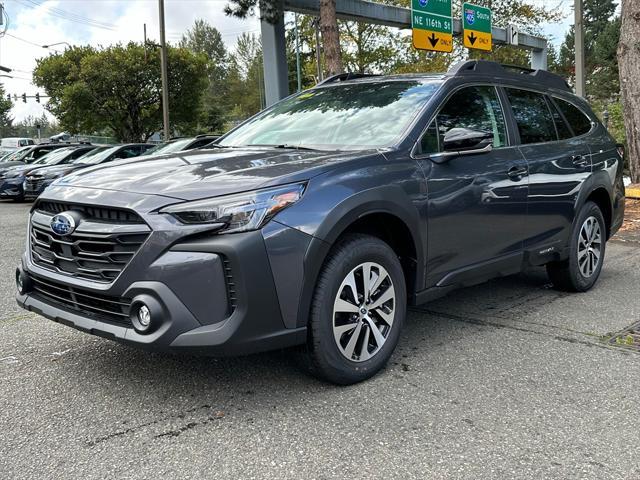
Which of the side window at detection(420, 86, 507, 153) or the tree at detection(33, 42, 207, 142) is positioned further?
the tree at detection(33, 42, 207, 142)

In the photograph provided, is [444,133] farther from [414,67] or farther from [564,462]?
[414,67]

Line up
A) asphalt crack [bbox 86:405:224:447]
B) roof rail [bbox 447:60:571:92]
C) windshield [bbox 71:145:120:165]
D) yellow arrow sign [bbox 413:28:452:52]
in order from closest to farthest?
asphalt crack [bbox 86:405:224:447]
roof rail [bbox 447:60:571:92]
windshield [bbox 71:145:120:165]
yellow arrow sign [bbox 413:28:452:52]

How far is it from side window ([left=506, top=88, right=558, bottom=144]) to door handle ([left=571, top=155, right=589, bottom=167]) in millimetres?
231

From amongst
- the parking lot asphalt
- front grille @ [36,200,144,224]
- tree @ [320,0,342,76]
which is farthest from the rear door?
tree @ [320,0,342,76]

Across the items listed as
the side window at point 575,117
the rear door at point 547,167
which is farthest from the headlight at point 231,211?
the side window at point 575,117

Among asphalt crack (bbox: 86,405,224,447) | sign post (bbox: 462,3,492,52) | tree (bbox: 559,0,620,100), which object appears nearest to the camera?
asphalt crack (bbox: 86,405,224,447)

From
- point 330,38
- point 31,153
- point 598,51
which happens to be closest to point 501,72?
point 330,38

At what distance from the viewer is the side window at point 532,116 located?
186 inches

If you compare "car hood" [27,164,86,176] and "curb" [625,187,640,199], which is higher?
"car hood" [27,164,86,176]

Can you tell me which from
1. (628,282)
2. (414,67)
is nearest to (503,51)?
(414,67)

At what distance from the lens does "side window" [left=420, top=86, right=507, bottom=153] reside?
12.9 ft

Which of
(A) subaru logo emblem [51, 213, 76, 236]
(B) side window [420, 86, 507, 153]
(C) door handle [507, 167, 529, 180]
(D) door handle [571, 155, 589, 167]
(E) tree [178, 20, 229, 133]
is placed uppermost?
(E) tree [178, 20, 229, 133]

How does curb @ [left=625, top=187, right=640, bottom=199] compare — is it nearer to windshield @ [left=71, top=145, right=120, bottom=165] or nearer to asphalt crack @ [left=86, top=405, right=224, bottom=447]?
asphalt crack @ [left=86, top=405, right=224, bottom=447]

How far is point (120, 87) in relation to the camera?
118 ft
